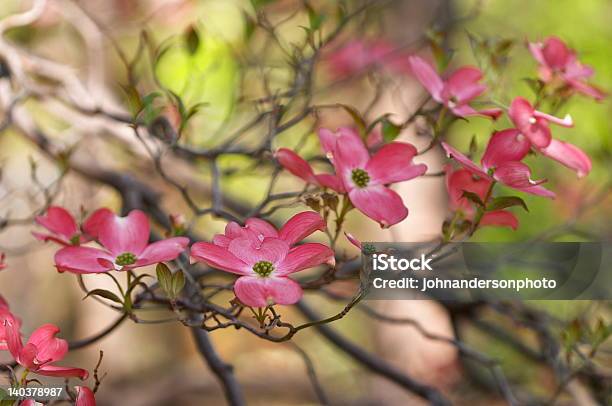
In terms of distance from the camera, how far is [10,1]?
1681mm

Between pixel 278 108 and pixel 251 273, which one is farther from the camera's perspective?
pixel 278 108

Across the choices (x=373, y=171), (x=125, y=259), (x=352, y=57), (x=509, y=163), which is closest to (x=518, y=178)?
(x=509, y=163)

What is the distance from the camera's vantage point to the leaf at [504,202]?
0.62m

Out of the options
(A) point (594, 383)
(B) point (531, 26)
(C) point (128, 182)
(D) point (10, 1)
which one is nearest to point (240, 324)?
(C) point (128, 182)

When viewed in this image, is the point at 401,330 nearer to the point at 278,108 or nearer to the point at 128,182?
the point at 128,182

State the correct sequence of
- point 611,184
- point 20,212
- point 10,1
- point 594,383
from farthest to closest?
point 20,212 < point 10,1 < point 611,184 < point 594,383

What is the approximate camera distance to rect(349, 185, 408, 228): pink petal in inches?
24.3

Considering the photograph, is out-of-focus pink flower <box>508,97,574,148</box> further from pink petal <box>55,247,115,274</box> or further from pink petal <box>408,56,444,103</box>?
pink petal <box>55,247,115,274</box>

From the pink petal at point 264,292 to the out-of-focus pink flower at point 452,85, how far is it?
10.5 inches

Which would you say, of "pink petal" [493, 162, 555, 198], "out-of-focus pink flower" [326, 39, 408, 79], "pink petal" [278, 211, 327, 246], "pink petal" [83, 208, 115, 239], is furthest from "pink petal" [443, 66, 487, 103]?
"out-of-focus pink flower" [326, 39, 408, 79]

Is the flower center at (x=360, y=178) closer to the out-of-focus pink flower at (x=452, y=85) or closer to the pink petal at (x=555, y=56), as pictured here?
the out-of-focus pink flower at (x=452, y=85)

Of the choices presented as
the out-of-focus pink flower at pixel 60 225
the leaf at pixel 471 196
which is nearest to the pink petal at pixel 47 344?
the out-of-focus pink flower at pixel 60 225

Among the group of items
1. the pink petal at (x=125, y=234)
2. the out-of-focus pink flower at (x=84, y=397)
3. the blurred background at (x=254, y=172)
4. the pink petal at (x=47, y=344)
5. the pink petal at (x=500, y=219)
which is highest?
the pink petal at (x=125, y=234)

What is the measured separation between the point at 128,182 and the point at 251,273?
1.74ft
